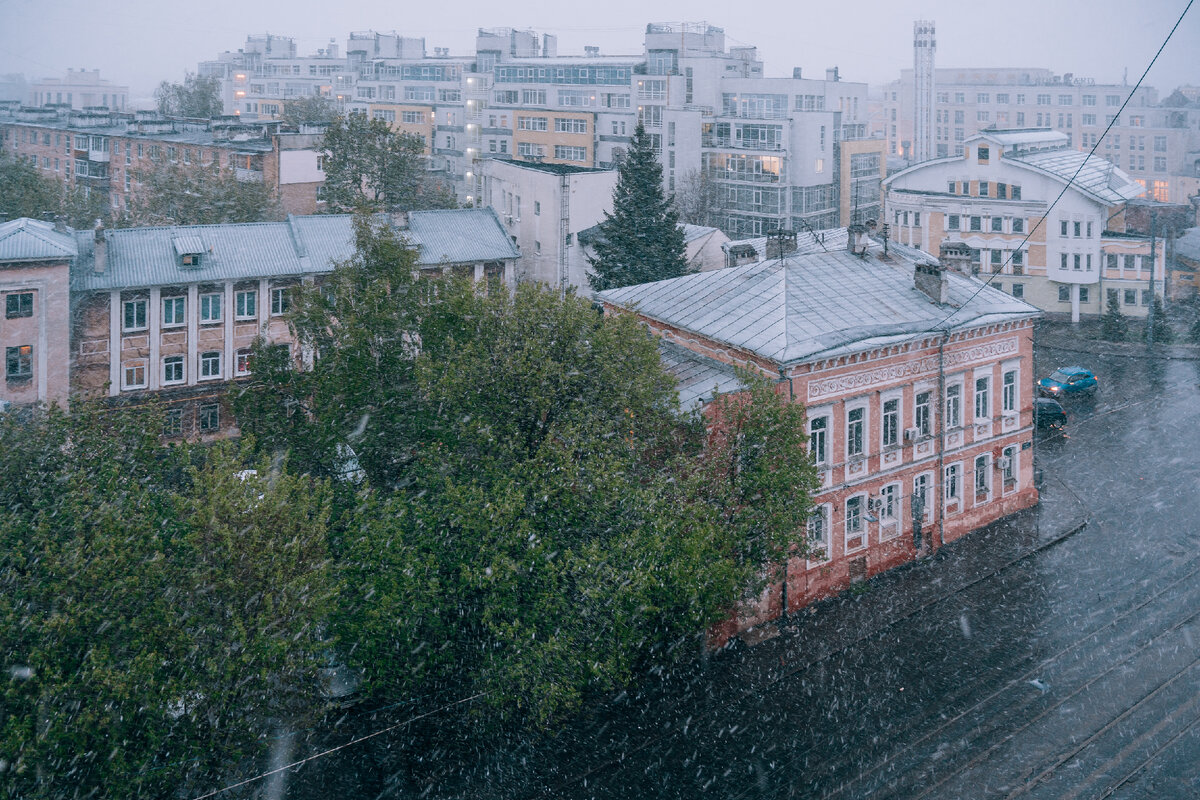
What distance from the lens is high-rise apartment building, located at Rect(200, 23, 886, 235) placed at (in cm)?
6384

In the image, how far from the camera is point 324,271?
117 ft

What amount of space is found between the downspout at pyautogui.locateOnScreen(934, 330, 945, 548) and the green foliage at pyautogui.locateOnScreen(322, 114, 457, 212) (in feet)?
104

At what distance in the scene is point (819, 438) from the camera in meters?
24.0

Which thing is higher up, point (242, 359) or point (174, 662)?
point (242, 359)

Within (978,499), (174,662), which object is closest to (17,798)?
(174,662)

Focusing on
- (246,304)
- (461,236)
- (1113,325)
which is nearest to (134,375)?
(246,304)

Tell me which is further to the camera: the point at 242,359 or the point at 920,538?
the point at 242,359

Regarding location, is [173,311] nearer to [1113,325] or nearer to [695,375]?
[695,375]

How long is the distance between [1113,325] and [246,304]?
40754mm

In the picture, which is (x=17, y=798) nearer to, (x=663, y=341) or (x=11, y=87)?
(x=663, y=341)

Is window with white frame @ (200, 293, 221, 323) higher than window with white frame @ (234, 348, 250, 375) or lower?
higher

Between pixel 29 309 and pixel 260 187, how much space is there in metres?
20.6

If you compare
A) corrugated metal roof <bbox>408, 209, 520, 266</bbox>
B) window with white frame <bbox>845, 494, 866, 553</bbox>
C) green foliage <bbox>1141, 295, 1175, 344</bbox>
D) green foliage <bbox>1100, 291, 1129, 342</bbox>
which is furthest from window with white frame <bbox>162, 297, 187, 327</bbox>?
green foliage <bbox>1141, 295, 1175, 344</bbox>

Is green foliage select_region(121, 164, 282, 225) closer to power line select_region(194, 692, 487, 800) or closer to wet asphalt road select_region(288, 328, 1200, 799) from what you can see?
power line select_region(194, 692, 487, 800)
